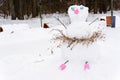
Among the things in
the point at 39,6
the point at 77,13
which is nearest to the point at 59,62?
the point at 77,13

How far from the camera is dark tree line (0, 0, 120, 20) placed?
1311 centimetres

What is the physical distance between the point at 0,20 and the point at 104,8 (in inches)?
198

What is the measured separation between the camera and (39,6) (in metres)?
13.1

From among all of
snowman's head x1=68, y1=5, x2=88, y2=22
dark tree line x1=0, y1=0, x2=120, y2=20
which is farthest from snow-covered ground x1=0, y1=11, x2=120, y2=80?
dark tree line x1=0, y1=0, x2=120, y2=20

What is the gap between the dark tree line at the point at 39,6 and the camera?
13.1 m

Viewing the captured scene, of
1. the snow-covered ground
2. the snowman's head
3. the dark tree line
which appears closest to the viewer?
the snow-covered ground

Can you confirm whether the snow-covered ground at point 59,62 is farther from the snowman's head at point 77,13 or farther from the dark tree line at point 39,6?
the dark tree line at point 39,6

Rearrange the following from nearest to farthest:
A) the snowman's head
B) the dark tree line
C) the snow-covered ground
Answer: the snow-covered ground < the snowman's head < the dark tree line

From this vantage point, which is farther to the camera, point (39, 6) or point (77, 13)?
point (39, 6)

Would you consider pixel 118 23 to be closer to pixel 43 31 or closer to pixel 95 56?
pixel 43 31

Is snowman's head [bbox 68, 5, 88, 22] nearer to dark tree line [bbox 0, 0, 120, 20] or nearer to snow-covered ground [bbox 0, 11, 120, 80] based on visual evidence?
snow-covered ground [bbox 0, 11, 120, 80]

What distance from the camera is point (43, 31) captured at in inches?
279

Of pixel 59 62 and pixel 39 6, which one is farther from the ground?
pixel 39 6

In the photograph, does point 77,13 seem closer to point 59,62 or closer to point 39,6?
point 59,62
